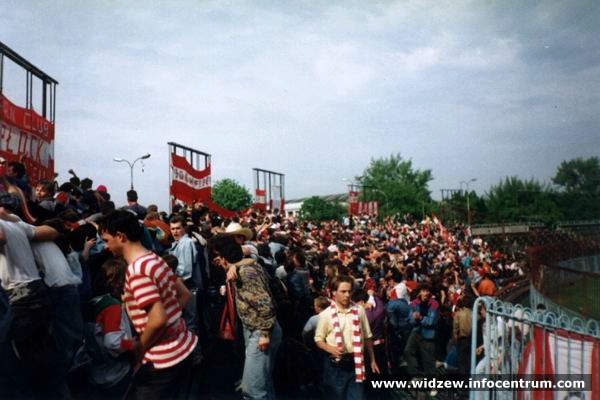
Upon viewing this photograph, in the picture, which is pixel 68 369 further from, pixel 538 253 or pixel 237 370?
pixel 538 253

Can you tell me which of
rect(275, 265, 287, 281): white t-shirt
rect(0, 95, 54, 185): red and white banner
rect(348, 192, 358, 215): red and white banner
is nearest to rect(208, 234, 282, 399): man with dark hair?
rect(275, 265, 287, 281): white t-shirt

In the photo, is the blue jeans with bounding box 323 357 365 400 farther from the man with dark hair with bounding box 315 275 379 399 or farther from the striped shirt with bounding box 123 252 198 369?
the striped shirt with bounding box 123 252 198 369

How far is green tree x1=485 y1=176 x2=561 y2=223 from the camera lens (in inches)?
3004

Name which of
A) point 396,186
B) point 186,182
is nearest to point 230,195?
point 396,186

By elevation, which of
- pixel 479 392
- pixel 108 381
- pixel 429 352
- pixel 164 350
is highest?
pixel 164 350

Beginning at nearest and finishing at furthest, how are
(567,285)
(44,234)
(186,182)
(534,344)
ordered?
(534,344)
(44,234)
(567,285)
(186,182)

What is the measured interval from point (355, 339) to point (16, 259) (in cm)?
326

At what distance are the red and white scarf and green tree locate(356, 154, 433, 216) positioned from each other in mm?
73917

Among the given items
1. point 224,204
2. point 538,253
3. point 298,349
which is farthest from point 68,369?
point 224,204

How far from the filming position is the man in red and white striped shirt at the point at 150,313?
10.8ft

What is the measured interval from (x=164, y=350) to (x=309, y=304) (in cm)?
522

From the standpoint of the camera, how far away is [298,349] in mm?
7688

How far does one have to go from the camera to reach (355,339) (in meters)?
5.65

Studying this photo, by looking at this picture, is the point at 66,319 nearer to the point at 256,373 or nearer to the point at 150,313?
the point at 256,373
